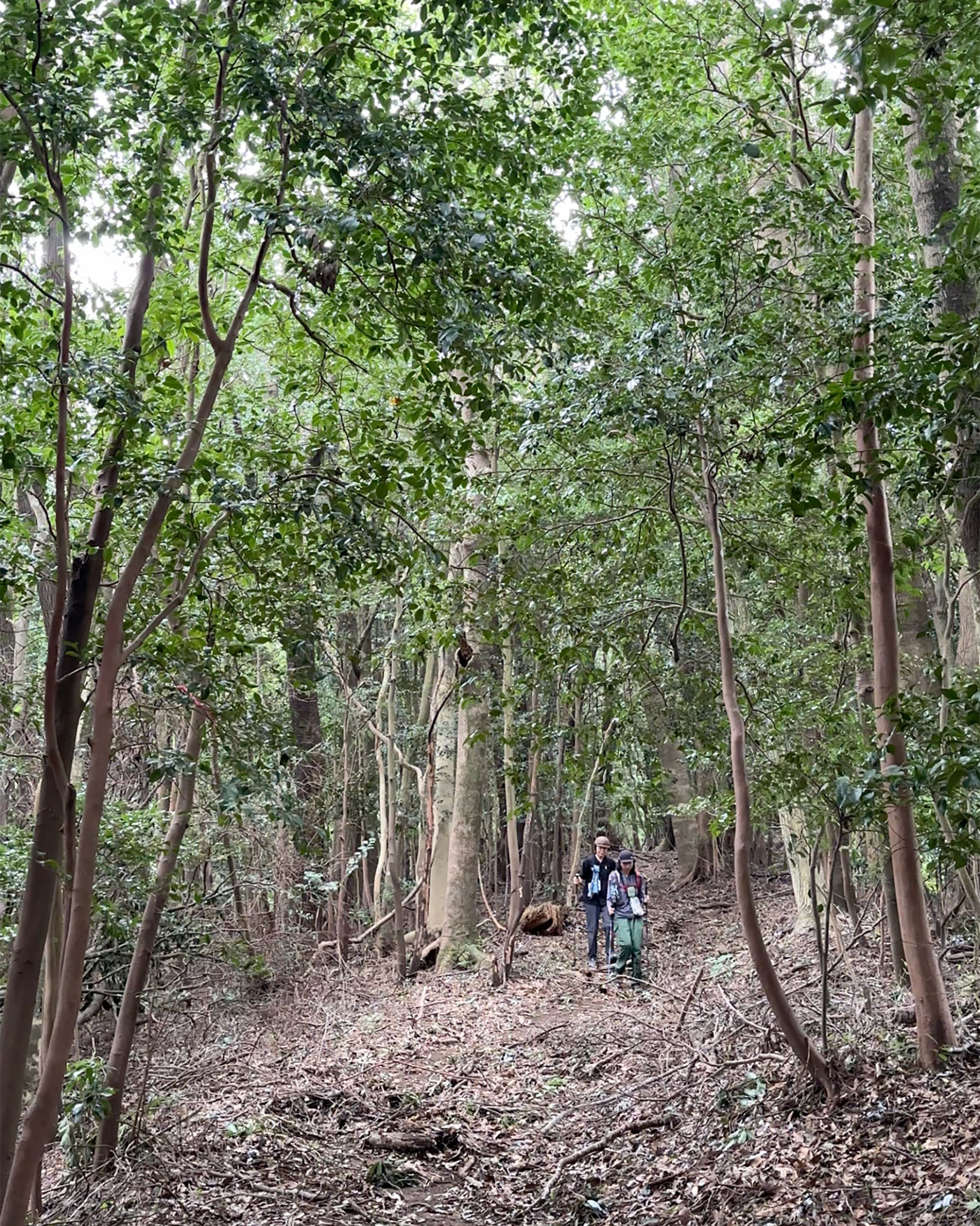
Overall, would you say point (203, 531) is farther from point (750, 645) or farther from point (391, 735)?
point (391, 735)

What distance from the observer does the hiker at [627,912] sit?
13.1 m

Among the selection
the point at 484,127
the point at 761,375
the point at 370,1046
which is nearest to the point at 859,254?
the point at 761,375

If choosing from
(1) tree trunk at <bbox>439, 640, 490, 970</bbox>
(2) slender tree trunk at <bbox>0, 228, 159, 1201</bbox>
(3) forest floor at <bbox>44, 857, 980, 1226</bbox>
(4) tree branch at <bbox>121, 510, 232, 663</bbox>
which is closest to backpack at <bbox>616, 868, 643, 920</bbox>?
(3) forest floor at <bbox>44, 857, 980, 1226</bbox>

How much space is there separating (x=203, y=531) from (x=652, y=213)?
445 cm

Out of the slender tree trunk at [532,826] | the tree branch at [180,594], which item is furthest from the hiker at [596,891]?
the tree branch at [180,594]

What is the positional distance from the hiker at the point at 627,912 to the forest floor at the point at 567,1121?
1261 millimetres

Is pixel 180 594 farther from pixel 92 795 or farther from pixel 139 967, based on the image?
pixel 139 967

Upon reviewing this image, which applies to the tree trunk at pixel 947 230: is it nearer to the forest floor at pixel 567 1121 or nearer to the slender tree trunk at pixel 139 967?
the forest floor at pixel 567 1121

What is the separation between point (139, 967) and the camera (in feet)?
23.1

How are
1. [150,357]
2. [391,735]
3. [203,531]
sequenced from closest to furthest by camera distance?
[203,531] < [150,357] < [391,735]

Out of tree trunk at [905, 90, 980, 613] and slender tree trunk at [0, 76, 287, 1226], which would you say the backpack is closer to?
tree trunk at [905, 90, 980, 613]

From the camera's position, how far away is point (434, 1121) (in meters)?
8.56

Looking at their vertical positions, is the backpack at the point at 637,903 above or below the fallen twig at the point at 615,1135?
above

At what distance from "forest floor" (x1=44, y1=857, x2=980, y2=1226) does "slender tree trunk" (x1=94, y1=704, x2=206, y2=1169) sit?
8.4 inches
